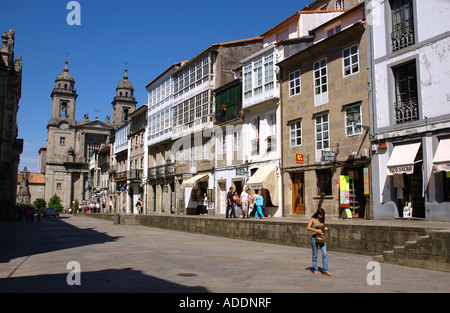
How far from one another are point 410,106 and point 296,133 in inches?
284

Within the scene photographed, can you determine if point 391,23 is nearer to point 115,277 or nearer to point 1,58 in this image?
point 115,277

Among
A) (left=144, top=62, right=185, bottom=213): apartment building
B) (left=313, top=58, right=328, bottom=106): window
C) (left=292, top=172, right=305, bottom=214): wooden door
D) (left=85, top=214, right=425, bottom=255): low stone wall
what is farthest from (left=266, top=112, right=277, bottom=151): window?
(left=144, top=62, right=185, bottom=213): apartment building

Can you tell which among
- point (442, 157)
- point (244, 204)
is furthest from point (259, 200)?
point (442, 157)

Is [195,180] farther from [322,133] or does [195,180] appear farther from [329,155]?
[329,155]

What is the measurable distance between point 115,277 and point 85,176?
95822 mm

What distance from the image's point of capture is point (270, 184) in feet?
77.8

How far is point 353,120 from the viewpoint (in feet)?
62.8

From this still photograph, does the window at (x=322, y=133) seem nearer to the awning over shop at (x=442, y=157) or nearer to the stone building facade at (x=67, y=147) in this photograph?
the awning over shop at (x=442, y=157)

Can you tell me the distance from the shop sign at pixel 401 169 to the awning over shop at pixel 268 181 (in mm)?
7692

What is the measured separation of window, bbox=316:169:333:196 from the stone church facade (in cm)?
7927

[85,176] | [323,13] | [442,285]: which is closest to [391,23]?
[323,13]

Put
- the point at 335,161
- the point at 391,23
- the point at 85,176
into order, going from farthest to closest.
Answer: the point at 85,176
the point at 335,161
the point at 391,23

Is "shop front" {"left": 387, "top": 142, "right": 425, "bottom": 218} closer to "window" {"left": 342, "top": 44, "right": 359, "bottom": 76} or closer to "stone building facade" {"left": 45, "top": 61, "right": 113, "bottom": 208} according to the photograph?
"window" {"left": 342, "top": 44, "right": 359, "bottom": 76}

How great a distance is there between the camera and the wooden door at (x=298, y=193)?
2297 cm
